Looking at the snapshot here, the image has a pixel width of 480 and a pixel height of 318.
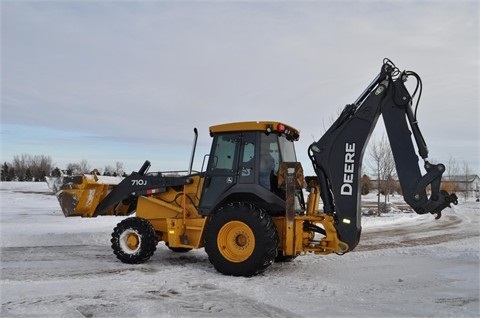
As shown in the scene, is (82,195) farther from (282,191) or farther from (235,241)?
(282,191)

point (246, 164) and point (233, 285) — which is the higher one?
point (246, 164)

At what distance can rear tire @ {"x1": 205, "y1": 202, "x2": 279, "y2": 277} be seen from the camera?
25.5 ft

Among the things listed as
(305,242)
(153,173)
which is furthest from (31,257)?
(305,242)

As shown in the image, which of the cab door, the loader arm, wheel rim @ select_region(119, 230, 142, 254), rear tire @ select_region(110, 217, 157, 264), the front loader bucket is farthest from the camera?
the front loader bucket

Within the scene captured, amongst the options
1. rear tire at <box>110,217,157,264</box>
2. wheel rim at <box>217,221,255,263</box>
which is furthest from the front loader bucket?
wheel rim at <box>217,221,255,263</box>

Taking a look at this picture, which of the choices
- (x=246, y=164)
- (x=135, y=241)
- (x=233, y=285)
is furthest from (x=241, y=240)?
(x=135, y=241)

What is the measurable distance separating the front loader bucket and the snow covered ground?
998 millimetres

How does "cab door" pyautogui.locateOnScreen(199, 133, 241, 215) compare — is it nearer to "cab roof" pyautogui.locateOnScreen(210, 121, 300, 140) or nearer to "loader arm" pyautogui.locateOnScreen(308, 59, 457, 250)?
"cab roof" pyautogui.locateOnScreen(210, 121, 300, 140)

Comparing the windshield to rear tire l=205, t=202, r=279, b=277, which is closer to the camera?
rear tire l=205, t=202, r=279, b=277

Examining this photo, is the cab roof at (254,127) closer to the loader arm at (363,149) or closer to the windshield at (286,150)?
the windshield at (286,150)

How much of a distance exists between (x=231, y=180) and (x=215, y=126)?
110cm

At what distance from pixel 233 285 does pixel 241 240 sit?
102 centimetres

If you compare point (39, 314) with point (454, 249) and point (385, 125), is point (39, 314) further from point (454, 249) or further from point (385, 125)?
point (454, 249)

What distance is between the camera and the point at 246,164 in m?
8.47
